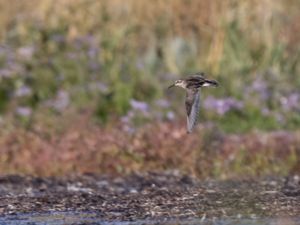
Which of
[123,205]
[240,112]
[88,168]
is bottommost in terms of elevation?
[123,205]

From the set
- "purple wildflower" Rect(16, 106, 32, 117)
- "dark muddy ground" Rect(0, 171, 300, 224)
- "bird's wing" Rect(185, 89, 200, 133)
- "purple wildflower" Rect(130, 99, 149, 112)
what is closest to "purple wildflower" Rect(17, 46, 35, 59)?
"purple wildflower" Rect(16, 106, 32, 117)

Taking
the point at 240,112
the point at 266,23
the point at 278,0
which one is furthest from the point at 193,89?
the point at 278,0

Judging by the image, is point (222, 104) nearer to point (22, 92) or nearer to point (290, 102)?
point (290, 102)

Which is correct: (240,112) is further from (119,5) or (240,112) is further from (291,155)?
(119,5)

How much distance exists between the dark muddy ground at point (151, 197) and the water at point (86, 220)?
6cm

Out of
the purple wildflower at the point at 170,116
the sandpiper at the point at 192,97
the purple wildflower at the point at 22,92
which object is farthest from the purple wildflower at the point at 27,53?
the sandpiper at the point at 192,97

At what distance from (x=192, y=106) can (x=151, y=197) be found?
800mm

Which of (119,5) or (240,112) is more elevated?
(119,5)

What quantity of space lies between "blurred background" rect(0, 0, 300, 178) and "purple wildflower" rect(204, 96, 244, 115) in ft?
0.04

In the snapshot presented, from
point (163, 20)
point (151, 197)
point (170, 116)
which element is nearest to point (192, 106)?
point (151, 197)

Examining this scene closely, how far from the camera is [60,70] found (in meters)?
11.8

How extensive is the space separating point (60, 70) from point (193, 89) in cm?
436

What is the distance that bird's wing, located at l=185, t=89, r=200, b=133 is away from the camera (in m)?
7.49

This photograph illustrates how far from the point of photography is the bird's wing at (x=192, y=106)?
24.6 ft
